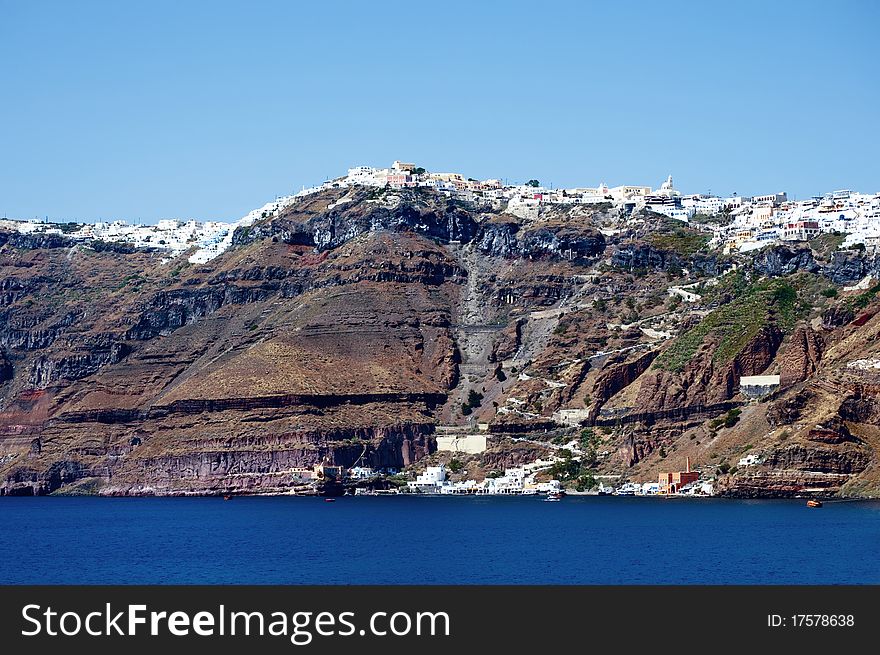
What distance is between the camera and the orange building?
14512 cm

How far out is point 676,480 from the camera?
14575cm

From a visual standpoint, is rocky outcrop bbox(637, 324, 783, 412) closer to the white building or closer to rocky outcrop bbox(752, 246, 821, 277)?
the white building

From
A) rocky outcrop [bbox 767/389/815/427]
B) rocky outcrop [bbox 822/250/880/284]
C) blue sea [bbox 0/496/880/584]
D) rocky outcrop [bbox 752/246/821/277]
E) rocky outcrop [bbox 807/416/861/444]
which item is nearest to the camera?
blue sea [bbox 0/496/880/584]

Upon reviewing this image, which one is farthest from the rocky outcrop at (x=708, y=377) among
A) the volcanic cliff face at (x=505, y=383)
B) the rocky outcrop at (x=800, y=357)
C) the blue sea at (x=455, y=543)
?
the blue sea at (x=455, y=543)

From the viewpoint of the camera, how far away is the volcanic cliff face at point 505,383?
480 feet

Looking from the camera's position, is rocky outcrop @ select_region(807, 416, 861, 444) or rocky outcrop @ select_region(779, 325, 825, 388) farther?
rocky outcrop @ select_region(779, 325, 825, 388)

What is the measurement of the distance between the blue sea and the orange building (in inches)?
92.1

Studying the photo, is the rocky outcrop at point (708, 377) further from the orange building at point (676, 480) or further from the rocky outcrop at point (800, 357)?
the orange building at point (676, 480)

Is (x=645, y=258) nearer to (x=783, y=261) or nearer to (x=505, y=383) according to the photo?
(x=783, y=261)

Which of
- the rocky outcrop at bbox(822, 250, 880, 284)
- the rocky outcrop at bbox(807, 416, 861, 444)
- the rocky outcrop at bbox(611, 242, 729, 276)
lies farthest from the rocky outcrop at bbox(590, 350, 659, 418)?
the rocky outcrop at bbox(807, 416, 861, 444)

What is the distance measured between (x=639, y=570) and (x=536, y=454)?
7364cm

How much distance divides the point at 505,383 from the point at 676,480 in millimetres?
37419

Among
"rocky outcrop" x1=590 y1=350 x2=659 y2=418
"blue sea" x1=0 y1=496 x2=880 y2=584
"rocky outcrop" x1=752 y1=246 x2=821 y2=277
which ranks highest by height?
"rocky outcrop" x1=752 y1=246 x2=821 y2=277

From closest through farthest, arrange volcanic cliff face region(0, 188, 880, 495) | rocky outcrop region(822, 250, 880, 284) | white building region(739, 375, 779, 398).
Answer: volcanic cliff face region(0, 188, 880, 495)
white building region(739, 375, 779, 398)
rocky outcrop region(822, 250, 880, 284)
